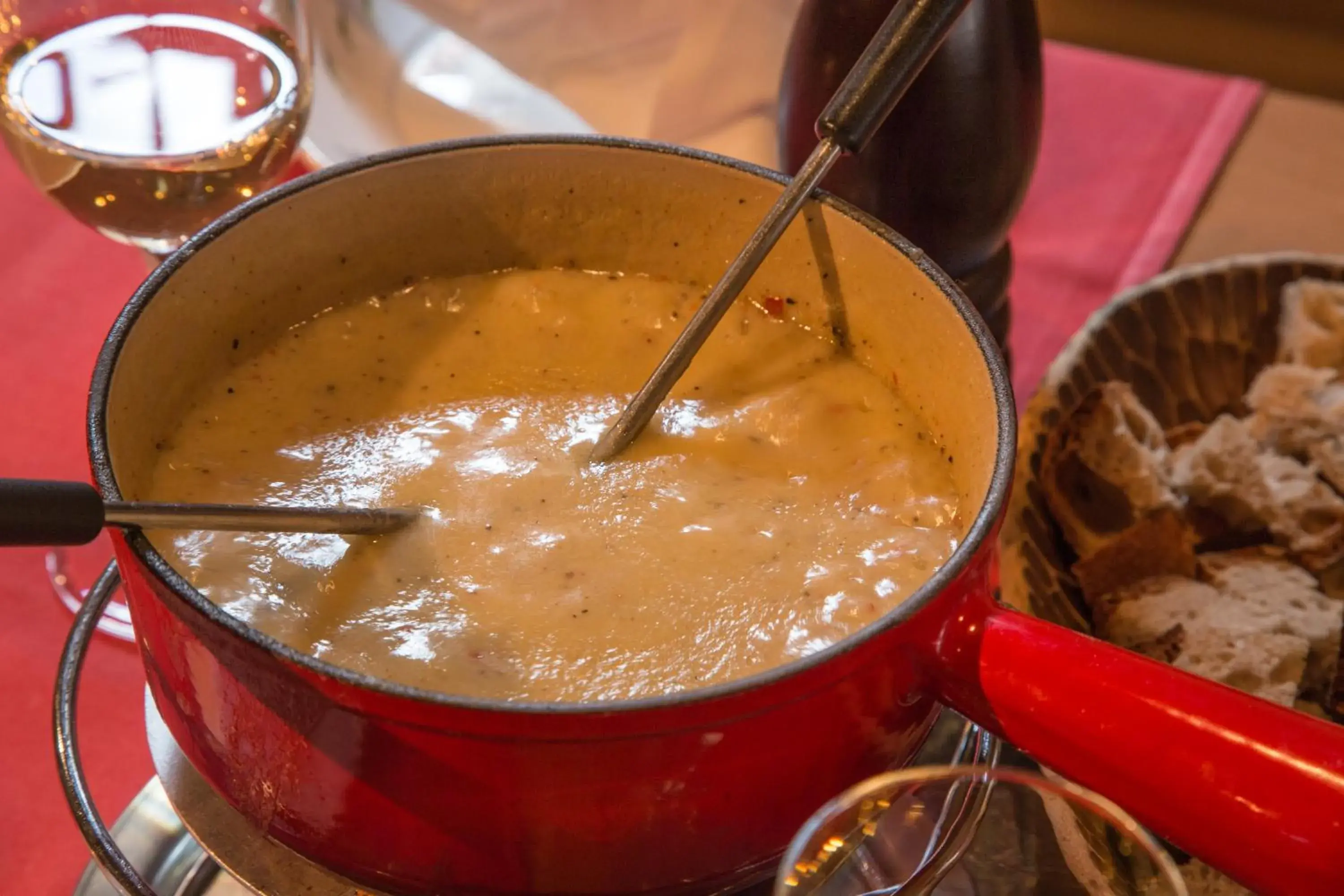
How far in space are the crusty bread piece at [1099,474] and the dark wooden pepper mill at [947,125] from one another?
148 millimetres

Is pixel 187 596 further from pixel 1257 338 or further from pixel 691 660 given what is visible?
pixel 1257 338

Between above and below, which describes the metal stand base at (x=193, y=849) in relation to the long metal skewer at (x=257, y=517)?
below

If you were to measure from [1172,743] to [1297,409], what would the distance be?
1.95 feet

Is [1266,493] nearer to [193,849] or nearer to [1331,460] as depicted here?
[1331,460]

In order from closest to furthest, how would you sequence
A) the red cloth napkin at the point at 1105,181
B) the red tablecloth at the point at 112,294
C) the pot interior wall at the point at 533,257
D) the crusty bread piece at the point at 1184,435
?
the pot interior wall at the point at 533,257
the red tablecloth at the point at 112,294
the crusty bread piece at the point at 1184,435
the red cloth napkin at the point at 1105,181

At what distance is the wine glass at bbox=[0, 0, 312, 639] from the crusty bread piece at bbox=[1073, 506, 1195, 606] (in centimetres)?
67

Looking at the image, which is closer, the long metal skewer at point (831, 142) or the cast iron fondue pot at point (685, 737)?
the cast iron fondue pot at point (685, 737)

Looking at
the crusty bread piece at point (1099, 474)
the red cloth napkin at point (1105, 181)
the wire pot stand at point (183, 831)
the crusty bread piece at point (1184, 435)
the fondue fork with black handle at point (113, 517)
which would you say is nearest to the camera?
the fondue fork with black handle at point (113, 517)

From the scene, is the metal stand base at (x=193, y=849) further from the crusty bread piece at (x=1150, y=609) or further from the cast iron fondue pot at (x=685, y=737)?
the crusty bread piece at (x=1150, y=609)

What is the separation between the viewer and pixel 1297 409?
99 centimetres

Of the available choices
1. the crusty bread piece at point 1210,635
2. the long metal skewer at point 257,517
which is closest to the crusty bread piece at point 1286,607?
the crusty bread piece at point 1210,635

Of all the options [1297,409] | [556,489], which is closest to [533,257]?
[556,489]

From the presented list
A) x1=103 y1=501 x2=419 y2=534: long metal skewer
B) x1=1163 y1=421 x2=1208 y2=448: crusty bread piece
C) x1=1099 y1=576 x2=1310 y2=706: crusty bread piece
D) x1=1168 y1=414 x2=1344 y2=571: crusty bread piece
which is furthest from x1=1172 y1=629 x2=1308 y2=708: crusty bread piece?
x1=103 y1=501 x2=419 y2=534: long metal skewer

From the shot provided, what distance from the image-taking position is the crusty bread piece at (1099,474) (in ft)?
3.01
